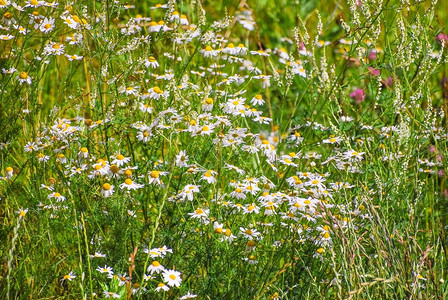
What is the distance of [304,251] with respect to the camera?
2.15 meters

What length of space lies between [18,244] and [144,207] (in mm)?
634

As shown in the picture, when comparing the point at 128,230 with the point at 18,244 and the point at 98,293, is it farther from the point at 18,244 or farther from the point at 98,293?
the point at 18,244

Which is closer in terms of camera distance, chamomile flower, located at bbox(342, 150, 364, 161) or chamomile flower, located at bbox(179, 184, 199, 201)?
chamomile flower, located at bbox(179, 184, 199, 201)

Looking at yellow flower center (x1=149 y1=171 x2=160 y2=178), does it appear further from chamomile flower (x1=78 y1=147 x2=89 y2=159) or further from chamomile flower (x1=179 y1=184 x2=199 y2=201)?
chamomile flower (x1=78 y1=147 x2=89 y2=159)

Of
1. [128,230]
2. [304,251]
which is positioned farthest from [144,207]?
[304,251]

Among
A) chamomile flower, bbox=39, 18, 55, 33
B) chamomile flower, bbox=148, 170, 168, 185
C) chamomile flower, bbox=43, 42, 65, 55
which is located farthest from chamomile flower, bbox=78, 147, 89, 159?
chamomile flower, bbox=39, 18, 55, 33

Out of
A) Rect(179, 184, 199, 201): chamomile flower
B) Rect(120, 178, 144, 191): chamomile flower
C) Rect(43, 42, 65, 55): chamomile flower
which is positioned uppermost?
Rect(43, 42, 65, 55): chamomile flower

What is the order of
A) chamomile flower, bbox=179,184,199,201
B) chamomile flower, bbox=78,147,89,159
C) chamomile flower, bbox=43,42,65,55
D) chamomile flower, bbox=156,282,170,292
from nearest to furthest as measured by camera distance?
1. chamomile flower, bbox=156,282,170,292
2. chamomile flower, bbox=179,184,199,201
3. chamomile flower, bbox=78,147,89,159
4. chamomile flower, bbox=43,42,65,55

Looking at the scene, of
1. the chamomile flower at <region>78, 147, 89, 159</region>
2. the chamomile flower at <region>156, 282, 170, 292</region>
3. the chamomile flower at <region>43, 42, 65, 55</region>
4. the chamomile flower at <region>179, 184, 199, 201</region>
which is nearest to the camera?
the chamomile flower at <region>156, 282, 170, 292</region>

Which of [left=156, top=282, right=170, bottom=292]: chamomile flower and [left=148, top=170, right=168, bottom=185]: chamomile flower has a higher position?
[left=148, top=170, right=168, bottom=185]: chamomile flower

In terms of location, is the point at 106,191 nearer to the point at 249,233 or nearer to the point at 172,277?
the point at 172,277

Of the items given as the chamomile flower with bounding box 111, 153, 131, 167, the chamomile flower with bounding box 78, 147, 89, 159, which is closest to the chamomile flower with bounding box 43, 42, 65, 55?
the chamomile flower with bounding box 78, 147, 89, 159

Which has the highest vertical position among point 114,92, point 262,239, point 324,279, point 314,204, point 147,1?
point 147,1

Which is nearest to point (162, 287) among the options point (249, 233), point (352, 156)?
point (249, 233)
